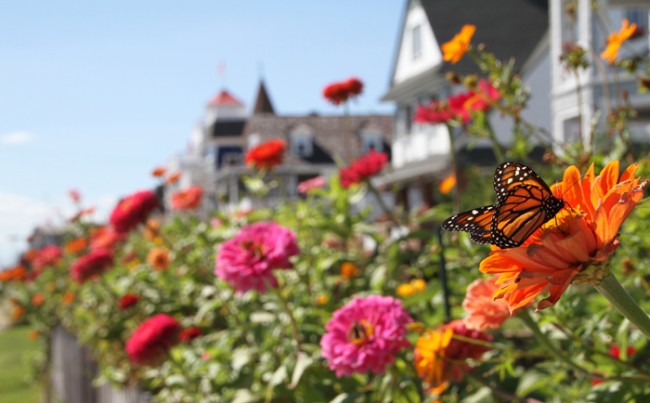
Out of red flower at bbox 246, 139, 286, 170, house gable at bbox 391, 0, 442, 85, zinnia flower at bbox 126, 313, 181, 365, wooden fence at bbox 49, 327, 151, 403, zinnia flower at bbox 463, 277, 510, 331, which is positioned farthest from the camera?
house gable at bbox 391, 0, 442, 85

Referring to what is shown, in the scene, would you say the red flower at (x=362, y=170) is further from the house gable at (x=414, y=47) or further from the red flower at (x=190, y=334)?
the house gable at (x=414, y=47)

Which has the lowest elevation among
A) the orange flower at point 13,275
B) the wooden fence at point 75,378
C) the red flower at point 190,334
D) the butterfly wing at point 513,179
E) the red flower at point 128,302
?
the wooden fence at point 75,378

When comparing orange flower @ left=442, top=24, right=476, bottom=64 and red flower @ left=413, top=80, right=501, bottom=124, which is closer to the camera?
orange flower @ left=442, top=24, right=476, bottom=64

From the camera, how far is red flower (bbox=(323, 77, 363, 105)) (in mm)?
3232

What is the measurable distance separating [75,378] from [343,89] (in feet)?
13.2

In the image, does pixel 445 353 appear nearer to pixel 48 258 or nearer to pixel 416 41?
pixel 48 258

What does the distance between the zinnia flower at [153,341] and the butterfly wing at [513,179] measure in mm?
1760

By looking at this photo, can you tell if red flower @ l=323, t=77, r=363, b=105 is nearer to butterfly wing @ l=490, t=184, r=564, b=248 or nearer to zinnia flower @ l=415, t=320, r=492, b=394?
zinnia flower @ l=415, t=320, r=492, b=394

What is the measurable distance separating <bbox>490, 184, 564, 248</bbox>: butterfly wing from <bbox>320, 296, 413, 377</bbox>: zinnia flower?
0.70m

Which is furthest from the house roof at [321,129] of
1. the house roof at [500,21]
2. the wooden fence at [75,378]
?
the wooden fence at [75,378]

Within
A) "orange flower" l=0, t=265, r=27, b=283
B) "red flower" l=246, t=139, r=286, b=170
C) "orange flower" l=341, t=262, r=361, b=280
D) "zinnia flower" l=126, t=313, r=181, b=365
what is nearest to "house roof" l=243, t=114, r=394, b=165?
"orange flower" l=0, t=265, r=27, b=283

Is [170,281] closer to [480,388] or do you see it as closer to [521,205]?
[480,388]

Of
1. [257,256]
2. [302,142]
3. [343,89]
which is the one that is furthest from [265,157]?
[302,142]

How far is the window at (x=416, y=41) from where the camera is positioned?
18592 mm
